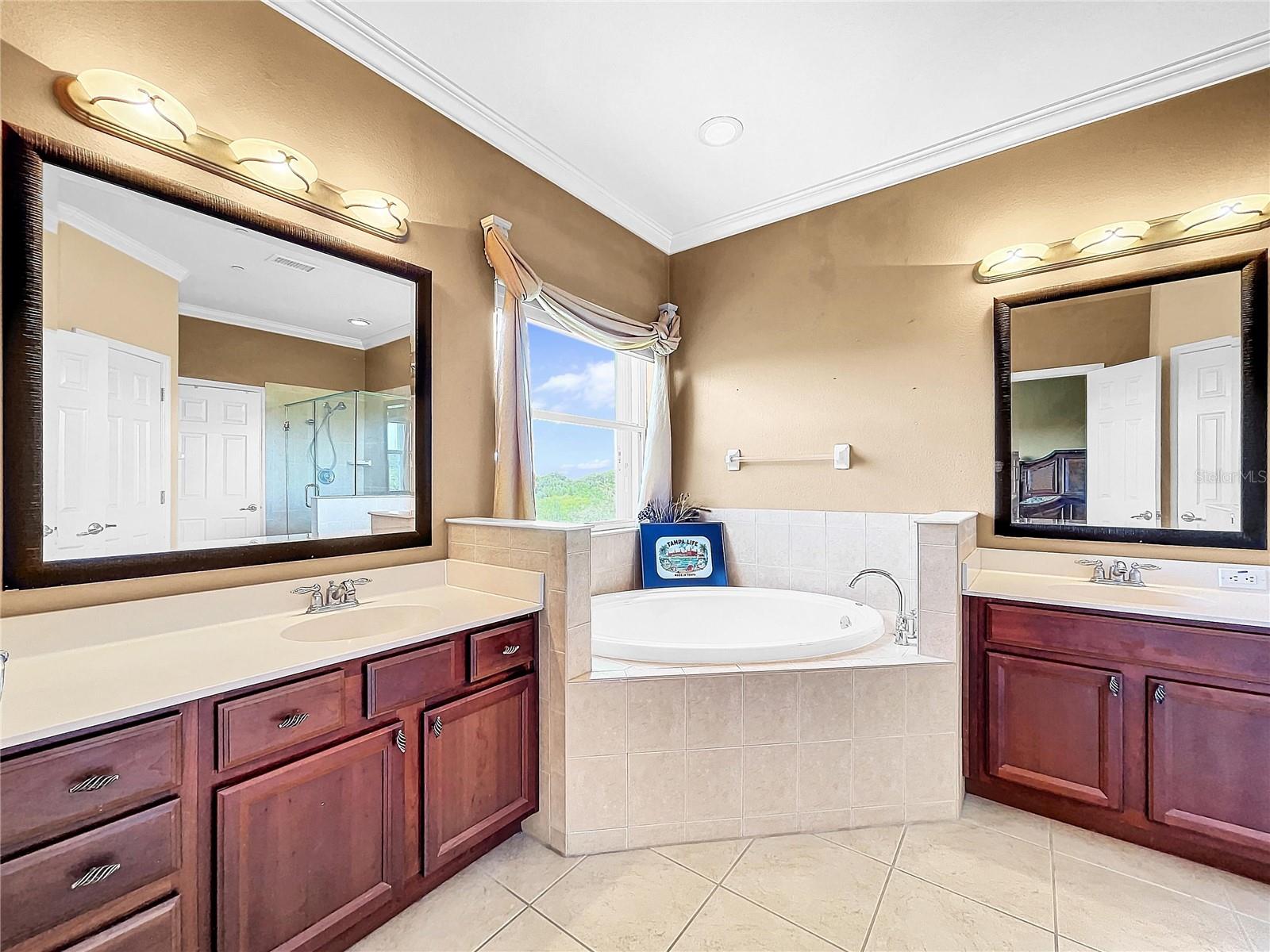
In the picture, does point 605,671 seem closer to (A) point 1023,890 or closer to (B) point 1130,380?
(A) point 1023,890

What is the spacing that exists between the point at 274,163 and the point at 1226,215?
3266 millimetres

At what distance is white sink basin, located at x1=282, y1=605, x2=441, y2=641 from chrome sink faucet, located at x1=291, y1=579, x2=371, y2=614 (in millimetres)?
27

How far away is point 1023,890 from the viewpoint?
1674 mm

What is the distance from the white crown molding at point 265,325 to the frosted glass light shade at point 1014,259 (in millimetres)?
2633

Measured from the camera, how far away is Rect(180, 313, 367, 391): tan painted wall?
5.16ft

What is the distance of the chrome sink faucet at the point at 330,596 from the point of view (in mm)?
1724

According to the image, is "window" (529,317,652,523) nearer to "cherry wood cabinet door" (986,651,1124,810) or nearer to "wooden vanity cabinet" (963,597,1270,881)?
"wooden vanity cabinet" (963,597,1270,881)

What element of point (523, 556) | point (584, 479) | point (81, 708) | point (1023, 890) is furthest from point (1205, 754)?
point (81, 708)

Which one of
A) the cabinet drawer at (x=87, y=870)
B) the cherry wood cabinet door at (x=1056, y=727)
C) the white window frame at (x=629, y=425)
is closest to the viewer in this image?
the cabinet drawer at (x=87, y=870)

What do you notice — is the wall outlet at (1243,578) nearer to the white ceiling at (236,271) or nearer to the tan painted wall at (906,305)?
the tan painted wall at (906,305)

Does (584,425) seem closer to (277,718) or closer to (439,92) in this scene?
(439,92)

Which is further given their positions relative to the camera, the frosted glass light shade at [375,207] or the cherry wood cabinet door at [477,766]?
the frosted glass light shade at [375,207]

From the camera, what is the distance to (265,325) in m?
1.72

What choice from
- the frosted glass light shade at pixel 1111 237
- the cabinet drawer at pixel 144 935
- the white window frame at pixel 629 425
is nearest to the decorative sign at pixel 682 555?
the white window frame at pixel 629 425
